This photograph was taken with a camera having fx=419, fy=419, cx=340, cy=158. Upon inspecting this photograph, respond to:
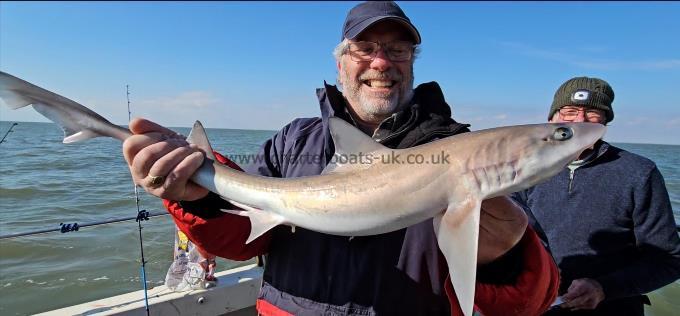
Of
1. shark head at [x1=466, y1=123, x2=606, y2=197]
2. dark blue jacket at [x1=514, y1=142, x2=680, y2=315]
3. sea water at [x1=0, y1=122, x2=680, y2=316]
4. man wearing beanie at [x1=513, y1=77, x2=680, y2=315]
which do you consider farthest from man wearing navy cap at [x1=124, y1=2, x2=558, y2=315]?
sea water at [x1=0, y1=122, x2=680, y2=316]

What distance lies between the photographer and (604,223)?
3754 mm

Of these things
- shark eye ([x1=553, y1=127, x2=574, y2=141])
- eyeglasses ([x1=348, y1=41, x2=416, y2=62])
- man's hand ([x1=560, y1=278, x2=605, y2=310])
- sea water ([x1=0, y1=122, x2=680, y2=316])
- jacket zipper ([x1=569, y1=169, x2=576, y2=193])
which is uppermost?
eyeglasses ([x1=348, y1=41, x2=416, y2=62])

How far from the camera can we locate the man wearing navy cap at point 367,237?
223 centimetres

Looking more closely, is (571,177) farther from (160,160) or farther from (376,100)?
(160,160)

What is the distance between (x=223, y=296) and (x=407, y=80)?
3.09m

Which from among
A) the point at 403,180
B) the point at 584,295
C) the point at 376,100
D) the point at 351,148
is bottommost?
the point at 584,295

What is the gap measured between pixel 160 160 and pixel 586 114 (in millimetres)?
3841

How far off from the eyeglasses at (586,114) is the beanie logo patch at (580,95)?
A: 0.11 m

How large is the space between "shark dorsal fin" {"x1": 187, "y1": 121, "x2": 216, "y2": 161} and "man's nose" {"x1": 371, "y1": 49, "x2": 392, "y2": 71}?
1.25m

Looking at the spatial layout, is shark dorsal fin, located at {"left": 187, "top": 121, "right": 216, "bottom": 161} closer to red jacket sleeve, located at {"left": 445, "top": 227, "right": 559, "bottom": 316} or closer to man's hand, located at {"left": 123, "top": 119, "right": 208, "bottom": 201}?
man's hand, located at {"left": 123, "top": 119, "right": 208, "bottom": 201}

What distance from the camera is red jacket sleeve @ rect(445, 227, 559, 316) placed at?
2.21m

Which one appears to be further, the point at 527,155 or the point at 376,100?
the point at 376,100

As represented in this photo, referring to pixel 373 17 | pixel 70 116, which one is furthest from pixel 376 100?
pixel 70 116

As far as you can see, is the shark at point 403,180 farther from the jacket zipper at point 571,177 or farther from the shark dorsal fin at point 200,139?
the jacket zipper at point 571,177
